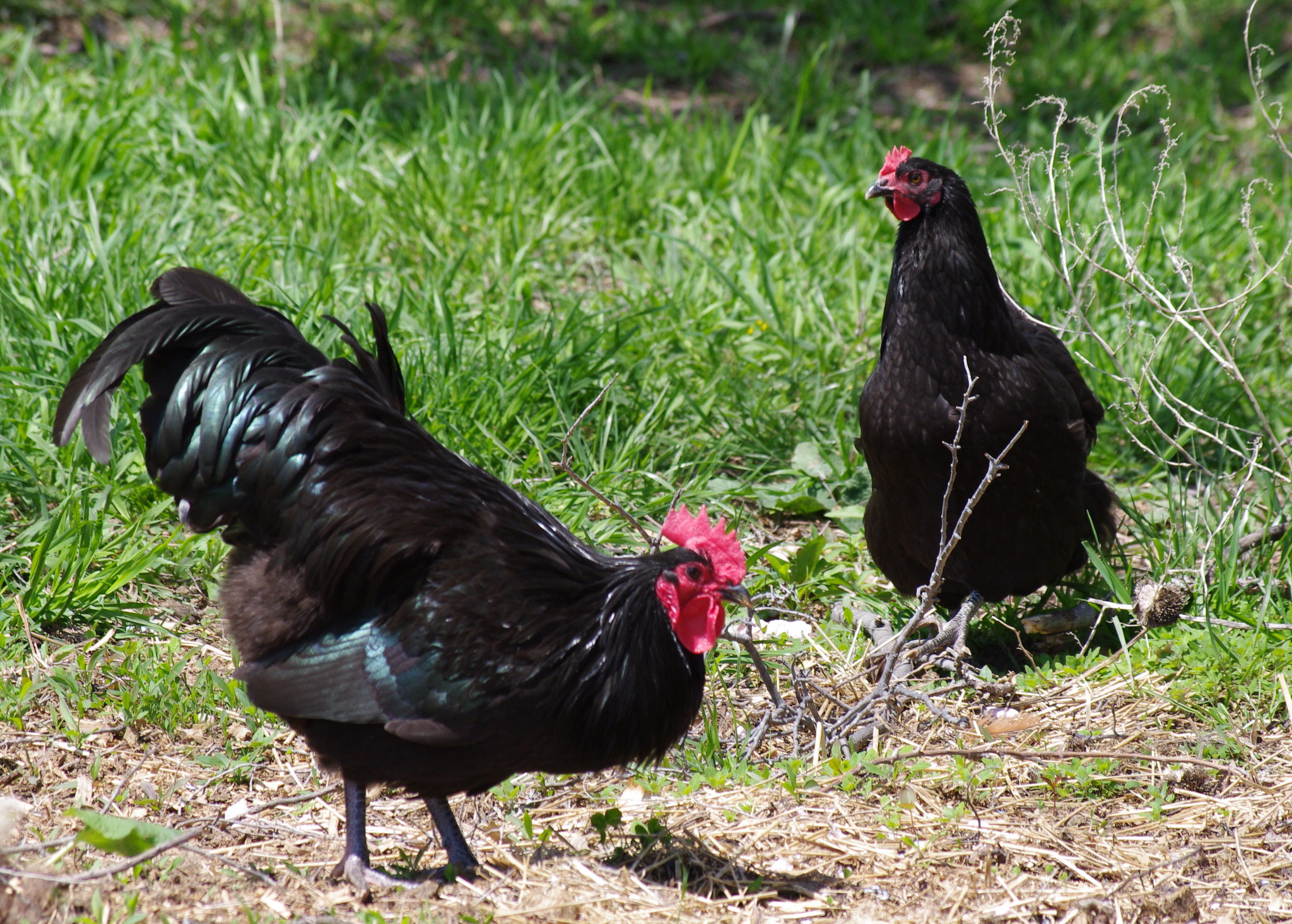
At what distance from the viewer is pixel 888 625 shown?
4.19 meters

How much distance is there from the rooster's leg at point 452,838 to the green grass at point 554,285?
721 millimetres

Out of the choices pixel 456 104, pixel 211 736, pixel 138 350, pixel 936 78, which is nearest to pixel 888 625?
pixel 211 736

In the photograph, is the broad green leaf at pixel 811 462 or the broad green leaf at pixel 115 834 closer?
the broad green leaf at pixel 115 834

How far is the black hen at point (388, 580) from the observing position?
2.77 m

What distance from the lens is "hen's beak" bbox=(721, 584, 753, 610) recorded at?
8.79ft

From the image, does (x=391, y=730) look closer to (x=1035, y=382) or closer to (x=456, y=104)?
(x=1035, y=382)

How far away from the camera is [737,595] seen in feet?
8.82

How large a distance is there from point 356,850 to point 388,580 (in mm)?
649

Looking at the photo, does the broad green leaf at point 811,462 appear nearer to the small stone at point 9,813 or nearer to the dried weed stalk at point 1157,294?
the dried weed stalk at point 1157,294

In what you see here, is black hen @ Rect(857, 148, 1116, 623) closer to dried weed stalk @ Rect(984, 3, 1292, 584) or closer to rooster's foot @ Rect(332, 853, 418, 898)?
dried weed stalk @ Rect(984, 3, 1292, 584)

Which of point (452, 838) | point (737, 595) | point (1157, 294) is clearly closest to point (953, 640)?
point (1157, 294)

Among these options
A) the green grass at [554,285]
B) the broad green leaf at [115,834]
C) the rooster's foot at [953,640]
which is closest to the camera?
the broad green leaf at [115,834]

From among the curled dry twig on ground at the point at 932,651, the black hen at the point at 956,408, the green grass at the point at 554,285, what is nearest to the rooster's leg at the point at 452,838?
the green grass at the point at 554,285

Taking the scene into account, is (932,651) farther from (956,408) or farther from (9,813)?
(9,813)
